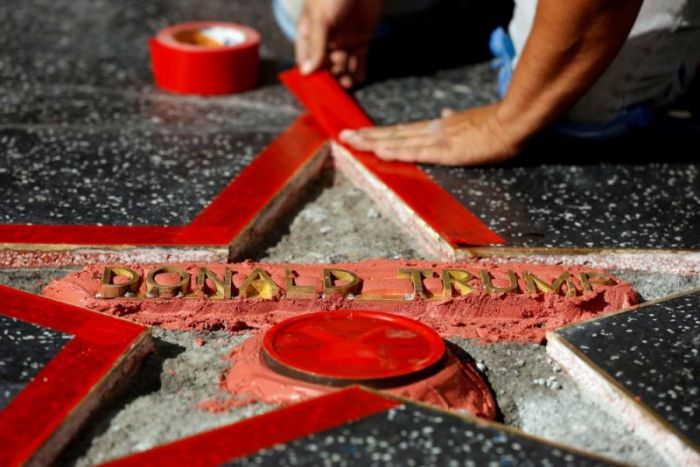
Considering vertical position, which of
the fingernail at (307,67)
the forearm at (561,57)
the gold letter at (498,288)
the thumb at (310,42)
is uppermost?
the forearm at (561,57)

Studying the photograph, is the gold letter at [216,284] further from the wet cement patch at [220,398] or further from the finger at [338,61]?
the finger at [338,61]

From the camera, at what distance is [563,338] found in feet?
4.48

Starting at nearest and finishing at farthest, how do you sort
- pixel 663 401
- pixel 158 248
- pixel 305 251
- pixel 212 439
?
pixel 212 439, pixel 663 401, pixel 158 248, pixel 305 251

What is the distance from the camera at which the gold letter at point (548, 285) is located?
1.51 m

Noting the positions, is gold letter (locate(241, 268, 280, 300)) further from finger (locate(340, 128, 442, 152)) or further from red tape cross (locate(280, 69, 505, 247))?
finger (locate(340, 128, 442, 152))

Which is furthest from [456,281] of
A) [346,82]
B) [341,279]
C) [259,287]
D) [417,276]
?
[346,82]

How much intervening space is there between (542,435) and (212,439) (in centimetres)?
43

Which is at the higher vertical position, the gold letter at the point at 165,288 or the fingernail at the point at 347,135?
the fingernail at the point at 347,135

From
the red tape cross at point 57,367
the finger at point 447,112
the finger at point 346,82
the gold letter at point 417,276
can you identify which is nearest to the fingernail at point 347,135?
the finger at point 447,112

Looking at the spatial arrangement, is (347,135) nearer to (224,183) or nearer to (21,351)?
(224,183)

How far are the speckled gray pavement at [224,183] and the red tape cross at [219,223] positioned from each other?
0.04 metres

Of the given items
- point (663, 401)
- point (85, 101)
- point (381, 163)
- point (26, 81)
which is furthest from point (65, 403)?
point (26, 81)

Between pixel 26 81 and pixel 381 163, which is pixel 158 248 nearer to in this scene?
pixel 381 163

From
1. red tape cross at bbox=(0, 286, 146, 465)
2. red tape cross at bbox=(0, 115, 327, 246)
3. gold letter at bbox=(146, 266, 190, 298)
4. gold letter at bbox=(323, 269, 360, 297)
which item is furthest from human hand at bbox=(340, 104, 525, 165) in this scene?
red tape cross at bbox=(0, 286, 146, 465)
